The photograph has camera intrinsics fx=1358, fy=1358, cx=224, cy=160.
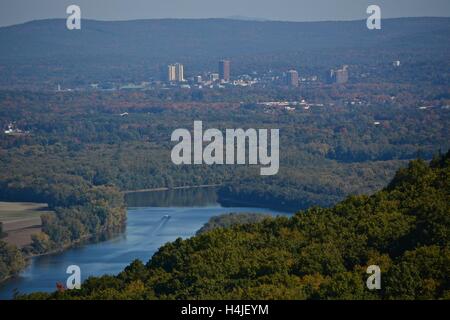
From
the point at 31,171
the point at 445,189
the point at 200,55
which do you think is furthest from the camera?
the point at 200,55

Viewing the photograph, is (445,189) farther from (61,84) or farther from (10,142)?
(61,84)

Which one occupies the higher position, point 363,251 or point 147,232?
point 363,251

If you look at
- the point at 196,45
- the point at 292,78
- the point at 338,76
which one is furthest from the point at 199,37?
the point at 338,76

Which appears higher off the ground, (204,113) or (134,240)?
(204,113)

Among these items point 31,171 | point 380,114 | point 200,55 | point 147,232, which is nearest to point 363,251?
point 147,232

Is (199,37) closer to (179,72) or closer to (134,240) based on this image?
(179,72)

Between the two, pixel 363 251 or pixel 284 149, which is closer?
pixel 363 251
